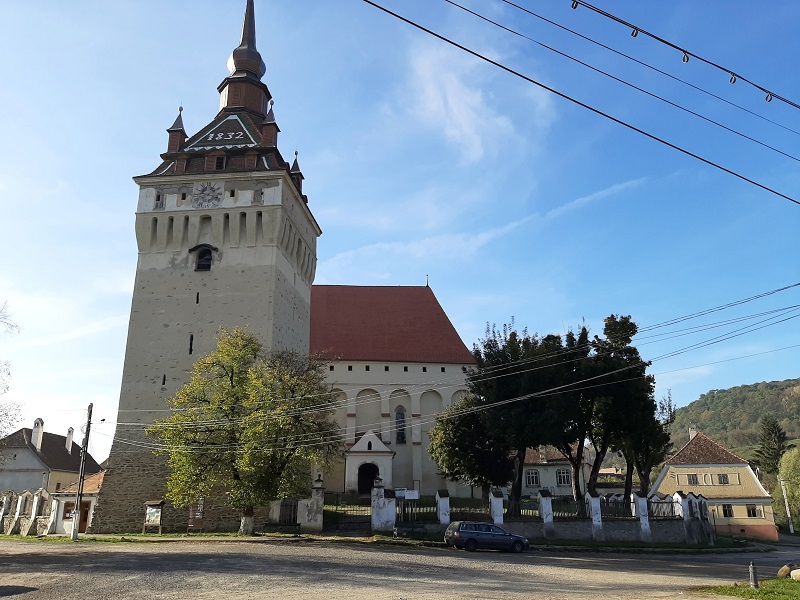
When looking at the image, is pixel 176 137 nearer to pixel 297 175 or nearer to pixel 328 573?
pixel 297 175

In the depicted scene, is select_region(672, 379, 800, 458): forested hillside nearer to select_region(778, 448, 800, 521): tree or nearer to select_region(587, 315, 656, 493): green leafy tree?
select_region(778, 448, 800, 521): tree

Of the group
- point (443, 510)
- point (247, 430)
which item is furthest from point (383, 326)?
point (247, 430)

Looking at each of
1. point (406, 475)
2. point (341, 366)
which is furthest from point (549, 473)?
point (341, 366)

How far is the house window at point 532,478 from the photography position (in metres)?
54.9

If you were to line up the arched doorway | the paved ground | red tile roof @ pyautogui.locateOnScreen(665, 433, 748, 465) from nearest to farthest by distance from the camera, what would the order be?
the paved ground, the arched doorway, red tile roof @ pyautogui.locateOnScreen(665, 433, 748, 465)

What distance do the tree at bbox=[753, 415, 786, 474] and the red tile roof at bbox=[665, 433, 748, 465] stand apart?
24.8 m

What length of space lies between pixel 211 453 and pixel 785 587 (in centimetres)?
2159

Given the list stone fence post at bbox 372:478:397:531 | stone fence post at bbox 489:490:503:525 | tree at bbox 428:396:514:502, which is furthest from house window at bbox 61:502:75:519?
stone fence post at bbox 489:490:503:525

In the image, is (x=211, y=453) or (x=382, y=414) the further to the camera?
(x=382, y=414)

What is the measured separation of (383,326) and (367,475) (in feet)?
41.7

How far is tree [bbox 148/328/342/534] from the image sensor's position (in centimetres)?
2623

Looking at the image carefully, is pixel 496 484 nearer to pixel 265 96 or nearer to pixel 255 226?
pixel 255 226

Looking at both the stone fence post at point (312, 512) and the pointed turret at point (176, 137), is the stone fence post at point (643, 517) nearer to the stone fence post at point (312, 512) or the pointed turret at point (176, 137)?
the stone fence post at point (312, 512)

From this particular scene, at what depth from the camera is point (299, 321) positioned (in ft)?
132
